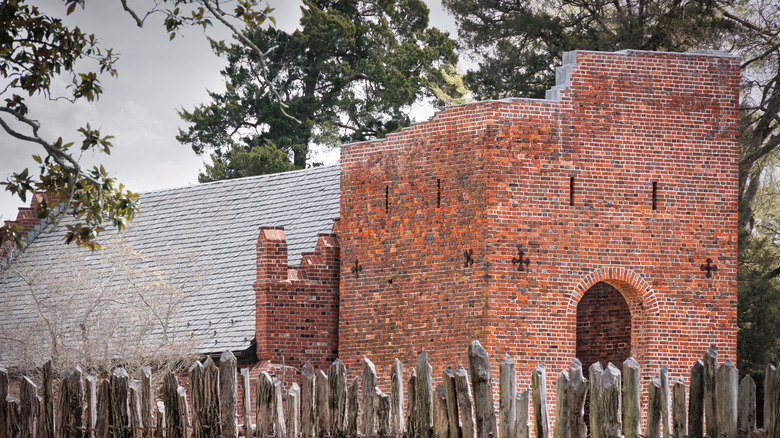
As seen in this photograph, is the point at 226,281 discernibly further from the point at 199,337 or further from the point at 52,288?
the point at 52,288

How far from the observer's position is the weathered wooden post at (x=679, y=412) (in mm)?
11766

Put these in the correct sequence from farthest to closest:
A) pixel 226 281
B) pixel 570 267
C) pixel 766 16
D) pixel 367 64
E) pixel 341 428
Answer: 1. pixel 367 64
2. pixel 766 16
3. pixel 226 281
4. pixel 570 267
5. pixel 341 428

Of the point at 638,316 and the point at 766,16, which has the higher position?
the point at 766,16

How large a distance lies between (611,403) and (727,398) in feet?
3.26

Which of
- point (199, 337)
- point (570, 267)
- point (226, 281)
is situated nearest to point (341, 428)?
point (570, 267)

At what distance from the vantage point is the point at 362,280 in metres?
21.5

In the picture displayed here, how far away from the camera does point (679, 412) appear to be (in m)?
11.8

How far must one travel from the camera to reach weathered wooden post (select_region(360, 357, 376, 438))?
12352 millimetres

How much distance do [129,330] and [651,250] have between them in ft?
33.3

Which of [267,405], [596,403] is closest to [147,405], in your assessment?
[267,405]

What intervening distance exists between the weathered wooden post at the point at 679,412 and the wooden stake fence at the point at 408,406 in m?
0.01

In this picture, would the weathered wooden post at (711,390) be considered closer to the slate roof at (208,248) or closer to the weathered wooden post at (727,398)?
the weathered wooden post at (727,398)

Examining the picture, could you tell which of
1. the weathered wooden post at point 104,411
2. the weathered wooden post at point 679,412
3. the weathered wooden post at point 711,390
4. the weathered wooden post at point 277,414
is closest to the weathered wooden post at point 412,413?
the weathered wooden post at point 277,414

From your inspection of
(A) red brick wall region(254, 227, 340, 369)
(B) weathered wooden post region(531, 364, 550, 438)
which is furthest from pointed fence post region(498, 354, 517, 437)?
(A) red brick wall region(254, 227, 340, 369)
